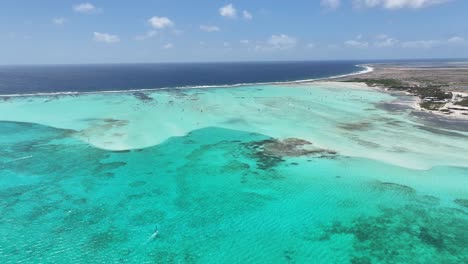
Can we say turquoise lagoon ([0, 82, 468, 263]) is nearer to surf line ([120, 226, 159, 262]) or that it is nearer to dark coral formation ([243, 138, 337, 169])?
surf line ([120, 226, 159, 262])

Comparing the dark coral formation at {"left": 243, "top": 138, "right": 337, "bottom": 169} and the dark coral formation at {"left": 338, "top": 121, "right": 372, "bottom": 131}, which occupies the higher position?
the dark coral formation at {"left": 338, "top": 121, "right": 372, "bottom": 131}

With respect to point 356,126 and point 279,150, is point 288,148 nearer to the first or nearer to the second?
point 279,150

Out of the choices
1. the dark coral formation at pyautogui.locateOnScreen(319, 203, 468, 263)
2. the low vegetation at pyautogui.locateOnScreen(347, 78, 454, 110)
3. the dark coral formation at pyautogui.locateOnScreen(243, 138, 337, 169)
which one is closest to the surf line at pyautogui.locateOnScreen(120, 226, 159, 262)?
the dark coral formation at pyautogui.locateOnScreen(319, 203, 468, 263)

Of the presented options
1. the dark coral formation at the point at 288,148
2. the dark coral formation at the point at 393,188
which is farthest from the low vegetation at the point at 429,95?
the dark coral formation at the point at 393,188

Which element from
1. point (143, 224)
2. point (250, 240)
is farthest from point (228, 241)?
→ point (143, 224)

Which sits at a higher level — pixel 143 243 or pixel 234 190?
pixel 234 190

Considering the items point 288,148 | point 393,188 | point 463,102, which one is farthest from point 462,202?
point 463,102

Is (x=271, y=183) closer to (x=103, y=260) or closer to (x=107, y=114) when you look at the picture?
(x=103, y=260)

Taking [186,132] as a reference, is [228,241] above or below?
below
